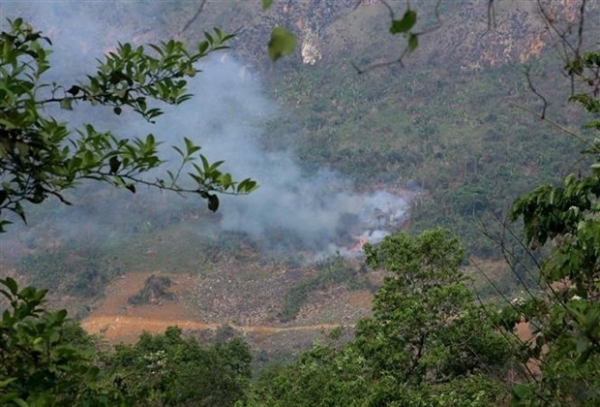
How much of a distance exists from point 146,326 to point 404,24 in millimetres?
54101

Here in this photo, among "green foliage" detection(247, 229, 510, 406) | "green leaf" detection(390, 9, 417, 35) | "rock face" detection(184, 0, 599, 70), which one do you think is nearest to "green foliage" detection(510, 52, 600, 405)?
"green leaf" detection(390, 9, 417, 35)

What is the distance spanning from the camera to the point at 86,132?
2641 mm

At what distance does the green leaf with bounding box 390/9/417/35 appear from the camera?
1204 millimetres

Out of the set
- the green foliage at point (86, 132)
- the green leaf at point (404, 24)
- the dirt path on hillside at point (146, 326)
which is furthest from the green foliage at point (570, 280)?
the dirt path on hillside at point (146, 326)

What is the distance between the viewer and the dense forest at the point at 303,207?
242 centimetres

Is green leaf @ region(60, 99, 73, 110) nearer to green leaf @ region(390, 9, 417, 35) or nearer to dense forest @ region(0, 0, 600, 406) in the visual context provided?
dense forest @ region(0, 0, 600, 406)

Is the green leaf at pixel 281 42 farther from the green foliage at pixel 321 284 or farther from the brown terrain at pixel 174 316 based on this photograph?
the green foliage at pixel 321 284

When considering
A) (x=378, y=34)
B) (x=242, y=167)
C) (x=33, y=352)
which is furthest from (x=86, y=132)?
(x=378, y=34)

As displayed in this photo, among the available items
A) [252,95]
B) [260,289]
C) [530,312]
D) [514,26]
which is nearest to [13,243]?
[260,289]

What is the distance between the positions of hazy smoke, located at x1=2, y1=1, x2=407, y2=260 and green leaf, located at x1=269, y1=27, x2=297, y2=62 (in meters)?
63.0

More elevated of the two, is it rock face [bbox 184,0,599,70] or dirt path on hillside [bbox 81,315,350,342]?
rock face [bbox 184,0,599,70]

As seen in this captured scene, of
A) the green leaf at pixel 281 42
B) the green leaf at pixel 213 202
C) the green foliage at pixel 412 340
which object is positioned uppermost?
the green foliage at pixel 412 340

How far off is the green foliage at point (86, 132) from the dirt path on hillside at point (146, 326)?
50.0m

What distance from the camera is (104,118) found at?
91.6 meters
